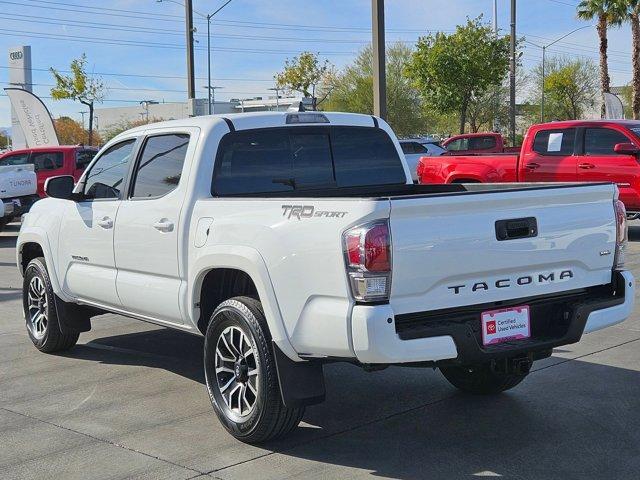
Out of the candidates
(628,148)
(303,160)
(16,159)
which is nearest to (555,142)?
(628,148)

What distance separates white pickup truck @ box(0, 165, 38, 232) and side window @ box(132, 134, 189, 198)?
502 inches

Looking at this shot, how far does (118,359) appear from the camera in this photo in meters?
7.46

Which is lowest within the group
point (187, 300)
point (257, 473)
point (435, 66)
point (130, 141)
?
point (257, 473)

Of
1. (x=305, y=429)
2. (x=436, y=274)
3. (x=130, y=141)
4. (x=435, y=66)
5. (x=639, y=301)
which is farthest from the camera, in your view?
(x=435, y=66)

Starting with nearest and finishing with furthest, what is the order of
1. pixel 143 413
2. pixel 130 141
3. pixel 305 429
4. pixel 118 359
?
pixel 305 429 → pixel 143 413 → pixel 130 141 → pixel 118 359

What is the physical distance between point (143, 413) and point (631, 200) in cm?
1046

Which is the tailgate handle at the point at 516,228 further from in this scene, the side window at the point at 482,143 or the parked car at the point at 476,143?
the side window at the point at 482,143

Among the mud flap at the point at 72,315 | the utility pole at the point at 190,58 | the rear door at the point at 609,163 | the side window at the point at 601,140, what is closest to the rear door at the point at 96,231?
the mud flap at the point at 72,315

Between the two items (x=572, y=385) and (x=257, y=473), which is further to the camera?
(x=572, y=385)

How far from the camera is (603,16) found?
40875 millimetres

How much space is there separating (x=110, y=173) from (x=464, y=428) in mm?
3243

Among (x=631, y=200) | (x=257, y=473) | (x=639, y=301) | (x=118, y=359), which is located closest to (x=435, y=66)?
(x=631, y=200)

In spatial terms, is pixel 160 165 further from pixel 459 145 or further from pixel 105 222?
pixel 459 145

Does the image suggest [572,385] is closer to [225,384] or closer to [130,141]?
Result: [225,384]
